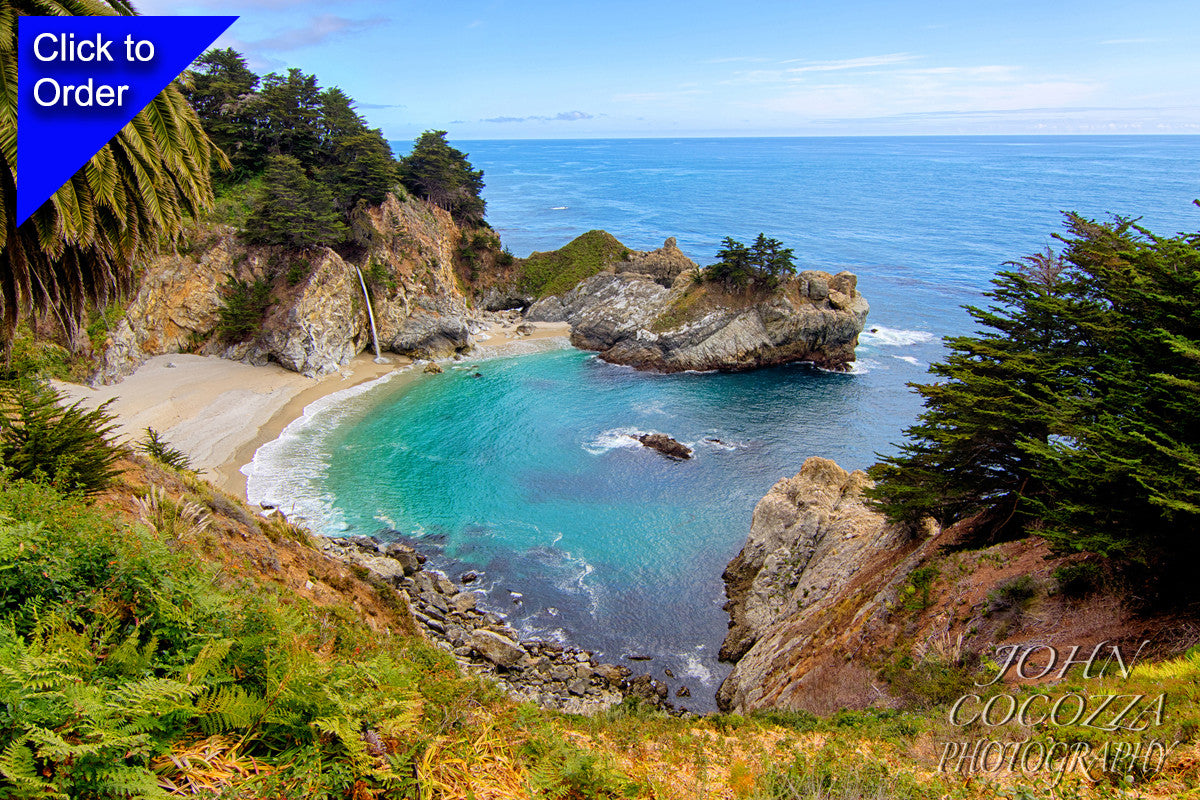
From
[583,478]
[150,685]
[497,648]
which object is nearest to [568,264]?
[583,478]

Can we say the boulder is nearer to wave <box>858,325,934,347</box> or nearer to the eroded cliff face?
the eroded cliff face

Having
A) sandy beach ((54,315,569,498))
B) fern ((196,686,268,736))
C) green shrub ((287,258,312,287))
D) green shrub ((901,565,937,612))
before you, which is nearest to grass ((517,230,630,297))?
sandy beach ((54,315,569,498))

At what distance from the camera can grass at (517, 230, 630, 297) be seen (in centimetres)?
7444

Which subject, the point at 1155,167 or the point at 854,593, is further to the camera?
the point at 1155,167

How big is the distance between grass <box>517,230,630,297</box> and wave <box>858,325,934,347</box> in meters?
30.0

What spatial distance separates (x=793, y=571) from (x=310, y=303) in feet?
140

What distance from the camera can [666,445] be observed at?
139ft

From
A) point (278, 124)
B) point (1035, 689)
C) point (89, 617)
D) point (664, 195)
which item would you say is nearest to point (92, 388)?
point (278, 124)

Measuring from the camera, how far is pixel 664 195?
179000 millimetres

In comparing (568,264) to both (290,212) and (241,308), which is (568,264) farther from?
(241,308)

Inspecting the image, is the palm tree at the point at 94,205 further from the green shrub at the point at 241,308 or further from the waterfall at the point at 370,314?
the waterfall at the point at 370,314

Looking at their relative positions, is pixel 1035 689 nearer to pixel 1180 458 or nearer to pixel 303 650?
pixel 1180 458

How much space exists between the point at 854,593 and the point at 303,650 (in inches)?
772

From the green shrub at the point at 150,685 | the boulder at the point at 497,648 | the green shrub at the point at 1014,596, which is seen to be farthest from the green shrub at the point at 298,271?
the green shrub at the point at 1014,596
